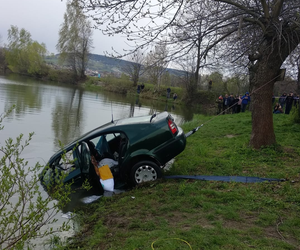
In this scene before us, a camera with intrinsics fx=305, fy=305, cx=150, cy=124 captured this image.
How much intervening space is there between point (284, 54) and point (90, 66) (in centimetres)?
6514

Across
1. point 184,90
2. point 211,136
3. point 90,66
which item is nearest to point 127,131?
point 211,136

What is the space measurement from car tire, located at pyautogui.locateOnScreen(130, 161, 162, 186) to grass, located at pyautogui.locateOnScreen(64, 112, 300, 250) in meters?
0.20

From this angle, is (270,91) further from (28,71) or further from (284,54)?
(28,71)

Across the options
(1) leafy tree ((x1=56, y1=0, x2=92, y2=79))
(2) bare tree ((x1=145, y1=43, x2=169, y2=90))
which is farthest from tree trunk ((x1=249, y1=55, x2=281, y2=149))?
(1) leafy tree ((x1=56, y1=0, x2=92, y2=79))

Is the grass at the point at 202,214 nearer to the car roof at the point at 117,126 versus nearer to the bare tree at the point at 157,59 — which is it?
the car roof at the point at 117,126

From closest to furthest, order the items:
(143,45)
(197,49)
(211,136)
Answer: (143,45)
(197,49)
(211,136)

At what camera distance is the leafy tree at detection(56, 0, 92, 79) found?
212ft

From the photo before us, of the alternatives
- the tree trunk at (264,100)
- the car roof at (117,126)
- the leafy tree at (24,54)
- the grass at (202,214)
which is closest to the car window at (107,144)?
the car roof at (117,126)

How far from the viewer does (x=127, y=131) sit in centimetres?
700

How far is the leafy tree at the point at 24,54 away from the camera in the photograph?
72169 mm

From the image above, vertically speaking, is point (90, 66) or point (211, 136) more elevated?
point (90, 66)

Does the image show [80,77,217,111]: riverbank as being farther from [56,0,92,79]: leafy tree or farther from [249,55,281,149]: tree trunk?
[249,55,281,149]: tree trunk

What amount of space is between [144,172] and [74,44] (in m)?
64.6

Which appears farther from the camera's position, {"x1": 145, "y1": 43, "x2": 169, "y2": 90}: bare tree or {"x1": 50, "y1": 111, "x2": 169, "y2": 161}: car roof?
{"x1": 145, "y1": 43, "x2": 169, "y2": 90}: bare tree
